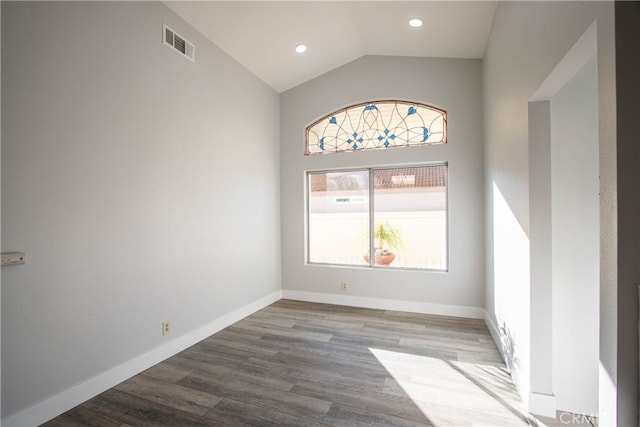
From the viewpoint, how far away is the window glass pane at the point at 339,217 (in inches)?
175

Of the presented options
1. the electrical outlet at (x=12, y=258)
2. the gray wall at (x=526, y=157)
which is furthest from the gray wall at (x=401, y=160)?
the electrical outlet at (x=12, y=258)

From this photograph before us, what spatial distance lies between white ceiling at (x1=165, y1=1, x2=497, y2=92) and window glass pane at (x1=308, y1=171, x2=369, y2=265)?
1.66 metres

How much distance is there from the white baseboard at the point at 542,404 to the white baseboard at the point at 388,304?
72.9 inches

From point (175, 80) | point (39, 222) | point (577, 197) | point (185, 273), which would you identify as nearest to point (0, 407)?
point (39, 222)

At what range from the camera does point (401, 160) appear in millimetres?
4066

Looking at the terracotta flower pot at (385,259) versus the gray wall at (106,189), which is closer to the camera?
the gray wall at (106,189)

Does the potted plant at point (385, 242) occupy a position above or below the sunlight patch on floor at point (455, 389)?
above

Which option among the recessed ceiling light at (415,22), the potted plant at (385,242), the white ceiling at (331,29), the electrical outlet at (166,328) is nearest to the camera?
the electrical outlet at (166,328)

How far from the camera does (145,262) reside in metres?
2.59

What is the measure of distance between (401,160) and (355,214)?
3.37ft

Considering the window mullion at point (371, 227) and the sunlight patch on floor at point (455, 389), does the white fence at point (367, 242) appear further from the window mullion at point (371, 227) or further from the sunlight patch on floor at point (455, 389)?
the sunlight patch on floor at point (455, 389)

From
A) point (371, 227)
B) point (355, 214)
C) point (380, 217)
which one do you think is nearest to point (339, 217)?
point (355, 214)

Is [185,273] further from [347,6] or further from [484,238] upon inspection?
[484,238]

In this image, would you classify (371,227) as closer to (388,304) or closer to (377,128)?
(388,304)
